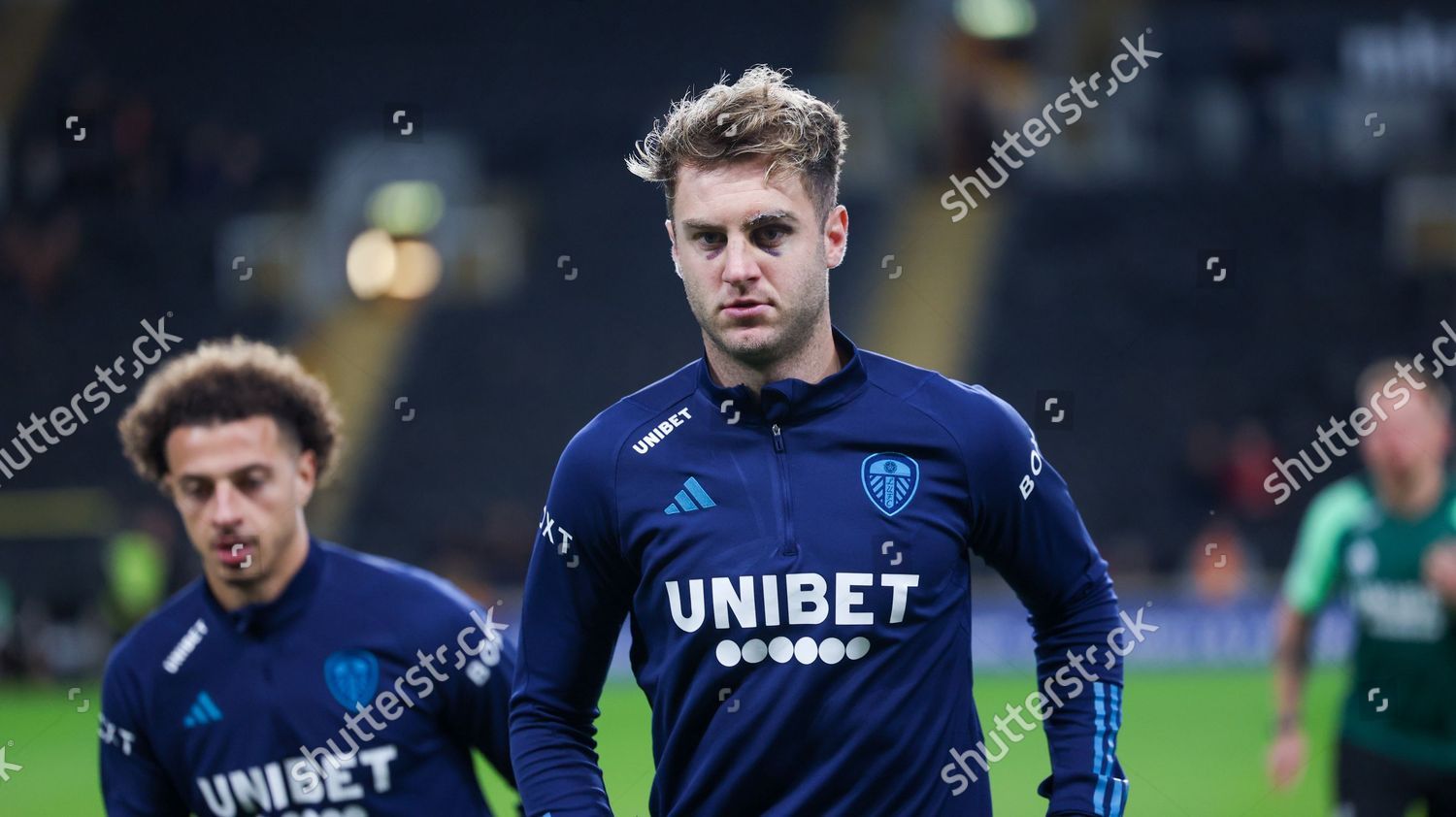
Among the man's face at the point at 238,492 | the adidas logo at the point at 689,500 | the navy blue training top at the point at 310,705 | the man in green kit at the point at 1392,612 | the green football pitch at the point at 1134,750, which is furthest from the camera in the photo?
the green football pitch at the point at 1134,750

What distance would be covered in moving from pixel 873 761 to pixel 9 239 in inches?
827

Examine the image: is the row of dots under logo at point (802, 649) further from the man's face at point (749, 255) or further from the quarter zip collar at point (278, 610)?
the quarter zip collar at point (278, 610)

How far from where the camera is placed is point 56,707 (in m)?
15.8

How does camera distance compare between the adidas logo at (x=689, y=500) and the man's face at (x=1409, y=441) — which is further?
the man's face at (x=1409, y=441)

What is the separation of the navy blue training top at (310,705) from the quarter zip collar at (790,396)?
4.19 ft

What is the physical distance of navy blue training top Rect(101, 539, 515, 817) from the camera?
4242 millimetres

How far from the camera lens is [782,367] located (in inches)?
128

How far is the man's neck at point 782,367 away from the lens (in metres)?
3.26

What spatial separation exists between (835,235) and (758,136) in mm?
266

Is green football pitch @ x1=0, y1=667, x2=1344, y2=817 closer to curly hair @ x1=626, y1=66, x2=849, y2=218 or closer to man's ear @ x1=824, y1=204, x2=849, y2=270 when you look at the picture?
man's ear @ x1=824, y1=204, x2=849, y2=270

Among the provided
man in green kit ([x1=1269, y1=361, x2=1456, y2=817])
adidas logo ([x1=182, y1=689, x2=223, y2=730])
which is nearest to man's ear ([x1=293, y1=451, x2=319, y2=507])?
adidas logo ([x1=182, y1=689, x2=223, y2=730])

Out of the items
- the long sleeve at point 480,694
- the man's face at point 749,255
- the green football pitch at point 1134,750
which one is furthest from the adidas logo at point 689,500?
the green football pitch at point 1134,750

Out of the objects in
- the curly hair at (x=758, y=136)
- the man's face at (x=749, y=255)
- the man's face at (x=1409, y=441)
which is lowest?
the man's face at (x=749, y=255)

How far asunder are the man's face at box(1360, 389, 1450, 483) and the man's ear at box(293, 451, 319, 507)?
3580 mm
